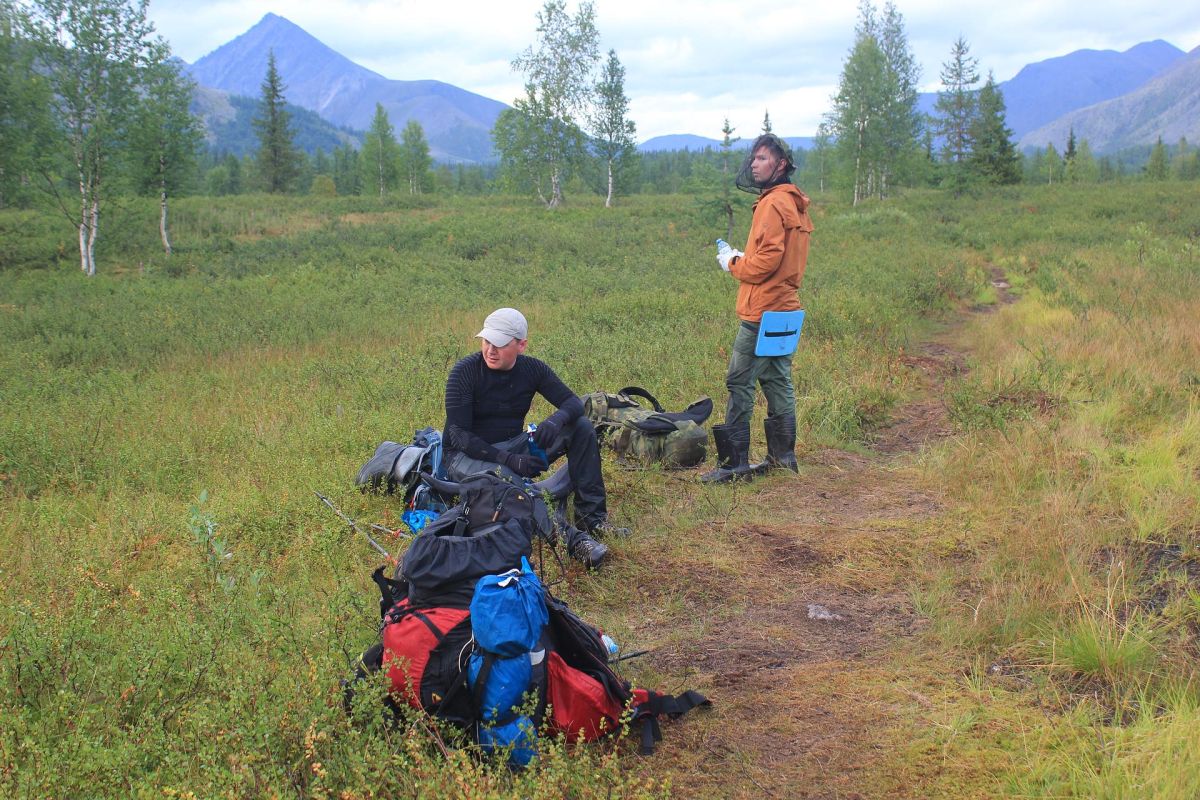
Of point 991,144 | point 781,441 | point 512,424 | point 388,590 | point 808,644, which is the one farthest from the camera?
point 991,144

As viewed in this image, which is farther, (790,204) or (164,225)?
(164,225)

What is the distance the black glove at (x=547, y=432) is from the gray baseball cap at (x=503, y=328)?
54cm

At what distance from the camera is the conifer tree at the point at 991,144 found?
121 feet

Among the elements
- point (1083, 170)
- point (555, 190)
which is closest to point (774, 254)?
point (555, 190)

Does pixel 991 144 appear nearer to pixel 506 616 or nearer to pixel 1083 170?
pixel 1083 170

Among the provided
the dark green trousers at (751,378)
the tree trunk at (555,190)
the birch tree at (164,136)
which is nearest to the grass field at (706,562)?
the dark green trousers at (751,378)

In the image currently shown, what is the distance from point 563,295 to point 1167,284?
9499 millimetres

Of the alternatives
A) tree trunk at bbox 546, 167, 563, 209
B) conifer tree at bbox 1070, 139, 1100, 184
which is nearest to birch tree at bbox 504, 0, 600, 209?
tree trunk at bbox 546, 167, 563, 209

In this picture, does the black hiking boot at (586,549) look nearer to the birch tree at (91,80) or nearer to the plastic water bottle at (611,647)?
the plastic water bottle at (611,647)

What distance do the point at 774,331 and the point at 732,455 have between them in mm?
936

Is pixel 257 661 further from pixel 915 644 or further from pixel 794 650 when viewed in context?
pixel 915 644

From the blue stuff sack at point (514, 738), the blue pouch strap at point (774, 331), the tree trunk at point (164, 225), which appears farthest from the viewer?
the tree trunk at point (164, 225)

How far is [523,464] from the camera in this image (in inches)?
180

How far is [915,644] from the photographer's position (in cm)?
341
